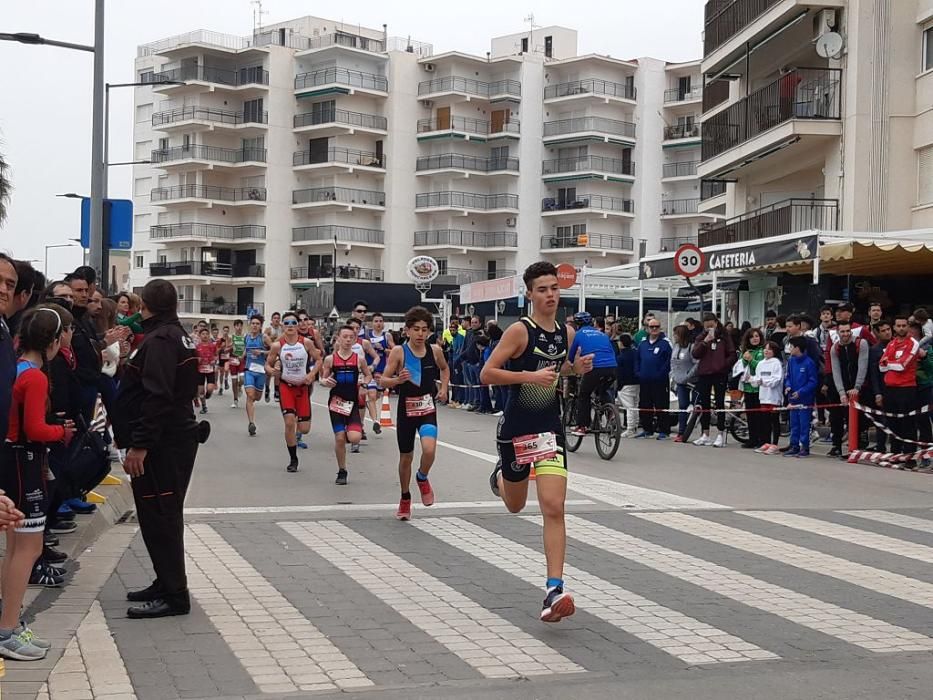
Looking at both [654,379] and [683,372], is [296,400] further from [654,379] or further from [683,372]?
[654,379]

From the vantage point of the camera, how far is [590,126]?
82.6 meters

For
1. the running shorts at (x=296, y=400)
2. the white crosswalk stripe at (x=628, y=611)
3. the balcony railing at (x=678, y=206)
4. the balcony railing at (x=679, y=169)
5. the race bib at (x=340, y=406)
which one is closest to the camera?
the white crosswalk stripe at (x=628, y=611)

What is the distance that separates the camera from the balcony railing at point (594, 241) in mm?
83375

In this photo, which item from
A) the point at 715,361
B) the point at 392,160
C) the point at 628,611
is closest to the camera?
the point at 628,611

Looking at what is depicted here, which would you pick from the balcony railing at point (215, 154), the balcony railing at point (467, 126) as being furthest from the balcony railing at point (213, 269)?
the balcony railing at point (467, 126)

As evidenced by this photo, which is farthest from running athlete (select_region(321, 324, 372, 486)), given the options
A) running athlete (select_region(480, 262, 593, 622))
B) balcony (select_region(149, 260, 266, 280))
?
balcony (select_region(149, 260, 266, 280))

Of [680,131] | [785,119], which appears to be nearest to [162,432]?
[785,119]

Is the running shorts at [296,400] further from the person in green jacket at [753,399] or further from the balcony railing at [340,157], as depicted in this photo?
the balcony railing at [340,157]

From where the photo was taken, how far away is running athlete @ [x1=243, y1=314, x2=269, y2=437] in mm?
20078

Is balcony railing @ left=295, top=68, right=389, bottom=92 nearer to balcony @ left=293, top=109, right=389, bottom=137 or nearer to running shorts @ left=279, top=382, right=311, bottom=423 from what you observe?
balcony @ left=293, top=109, right=389, bottom=137

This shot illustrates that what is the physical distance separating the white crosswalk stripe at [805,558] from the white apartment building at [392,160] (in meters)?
69.2

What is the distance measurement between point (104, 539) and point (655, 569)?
14.3 feet

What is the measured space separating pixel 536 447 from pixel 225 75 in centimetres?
7804

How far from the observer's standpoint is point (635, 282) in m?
32.0
